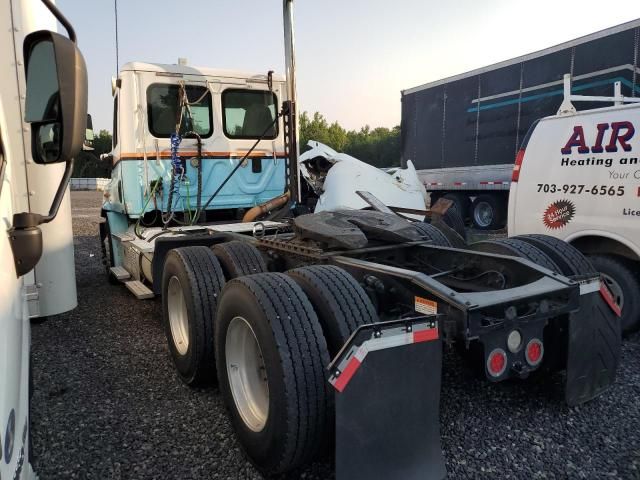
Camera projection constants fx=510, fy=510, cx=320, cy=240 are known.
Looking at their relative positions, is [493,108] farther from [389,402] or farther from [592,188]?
[389,402]

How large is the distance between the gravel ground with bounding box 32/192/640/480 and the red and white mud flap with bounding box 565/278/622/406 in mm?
272

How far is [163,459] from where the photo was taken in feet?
9.37

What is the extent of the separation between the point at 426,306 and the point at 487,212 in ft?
37.9

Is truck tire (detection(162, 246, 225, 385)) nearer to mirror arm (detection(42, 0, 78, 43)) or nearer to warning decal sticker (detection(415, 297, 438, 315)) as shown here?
warning decal sticker (detection(415, 297, 438, 315))

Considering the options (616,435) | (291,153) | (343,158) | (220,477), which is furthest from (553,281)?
(343,158)

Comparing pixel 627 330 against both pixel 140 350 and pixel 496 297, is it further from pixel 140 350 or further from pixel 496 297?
pixel 140 350

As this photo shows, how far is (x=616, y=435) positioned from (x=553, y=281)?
1.04 m

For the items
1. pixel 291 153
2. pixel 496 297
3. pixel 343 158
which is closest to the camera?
pixel 496 297

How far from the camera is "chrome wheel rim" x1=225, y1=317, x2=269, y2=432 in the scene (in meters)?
2.91

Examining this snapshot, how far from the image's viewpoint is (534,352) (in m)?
2.73

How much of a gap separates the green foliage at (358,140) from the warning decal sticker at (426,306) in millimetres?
47627

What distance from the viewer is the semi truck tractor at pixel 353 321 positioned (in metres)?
2.30

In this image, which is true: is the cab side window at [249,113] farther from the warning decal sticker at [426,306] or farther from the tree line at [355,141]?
the tree line at [355,141]

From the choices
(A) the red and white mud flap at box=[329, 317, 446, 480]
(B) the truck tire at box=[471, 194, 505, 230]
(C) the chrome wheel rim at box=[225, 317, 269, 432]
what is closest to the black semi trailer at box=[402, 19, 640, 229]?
(B) the truck tire at box=[471, 194, 505, 230]
